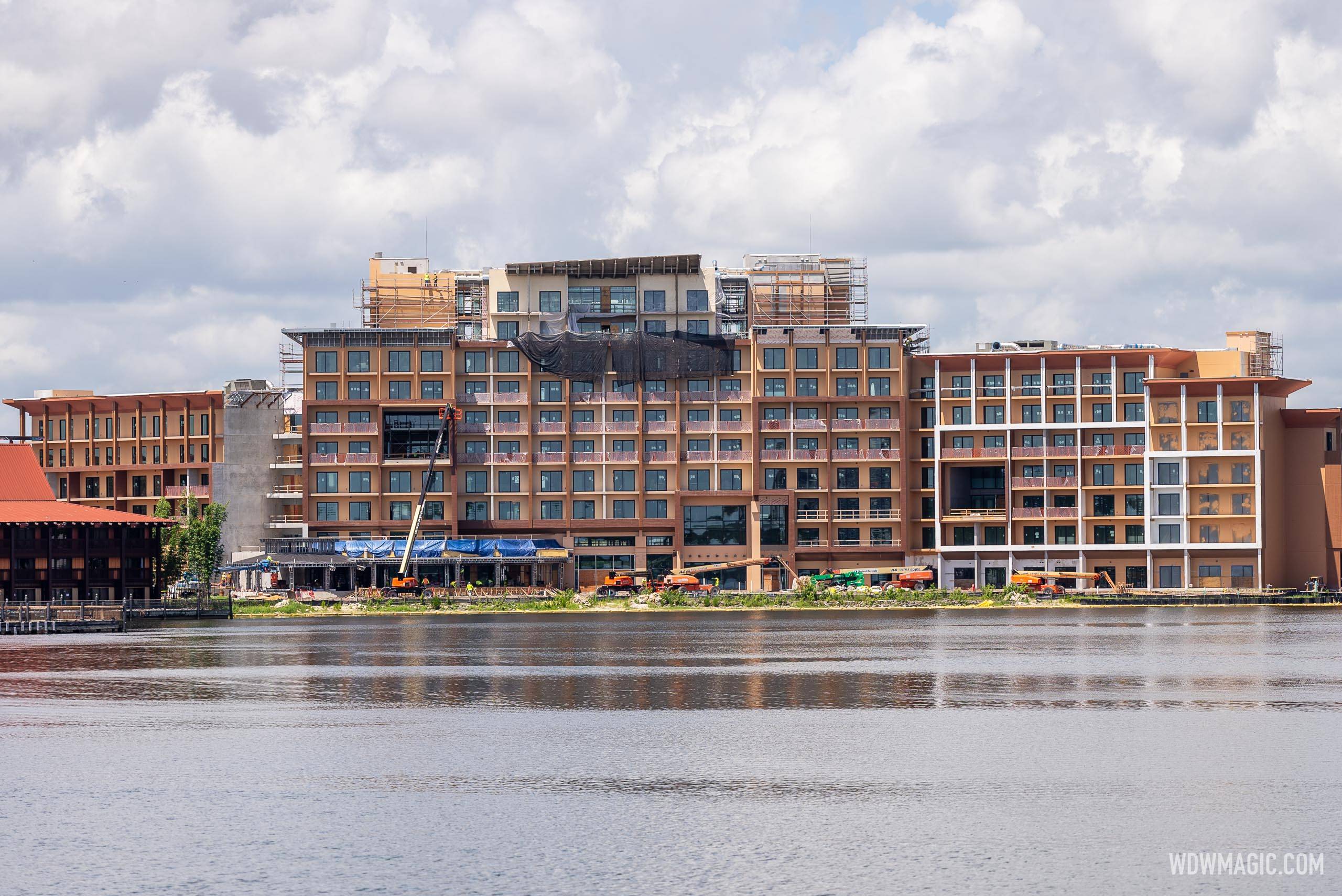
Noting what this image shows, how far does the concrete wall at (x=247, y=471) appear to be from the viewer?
172 m

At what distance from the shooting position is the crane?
154 meters

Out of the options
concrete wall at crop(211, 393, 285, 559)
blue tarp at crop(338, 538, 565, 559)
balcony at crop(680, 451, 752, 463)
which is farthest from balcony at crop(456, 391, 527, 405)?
concrete wall at crop(211, 393, 285, 559)

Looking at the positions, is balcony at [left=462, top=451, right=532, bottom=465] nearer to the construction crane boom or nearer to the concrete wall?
the construction crane boom

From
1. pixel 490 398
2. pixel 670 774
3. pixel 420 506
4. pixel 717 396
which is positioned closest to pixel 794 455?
pixel 717 396

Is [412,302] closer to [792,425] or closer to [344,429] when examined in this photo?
[344,429]

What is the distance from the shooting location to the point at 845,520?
16300 centimetres

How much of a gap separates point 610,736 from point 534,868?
54.7ft

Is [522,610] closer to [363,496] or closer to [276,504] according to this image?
[363,496]

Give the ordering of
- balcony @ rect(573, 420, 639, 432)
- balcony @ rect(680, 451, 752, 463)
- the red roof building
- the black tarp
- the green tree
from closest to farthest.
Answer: the red roof building, the green tree, the black tarp, balcony @ rect(680, 451, 752, 463), balcony @ rect(573, 420, 639, 432)

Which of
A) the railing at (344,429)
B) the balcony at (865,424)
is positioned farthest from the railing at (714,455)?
the railing at (344,429)

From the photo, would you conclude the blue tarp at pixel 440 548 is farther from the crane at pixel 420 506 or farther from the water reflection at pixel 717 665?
the water reflection at pixel 717 665

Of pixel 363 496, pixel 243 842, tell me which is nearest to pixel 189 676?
pixel 243 842

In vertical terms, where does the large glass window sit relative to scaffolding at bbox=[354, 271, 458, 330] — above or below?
below

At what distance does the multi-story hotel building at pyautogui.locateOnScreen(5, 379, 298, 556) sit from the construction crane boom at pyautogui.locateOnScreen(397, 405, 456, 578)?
68.5ft
